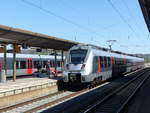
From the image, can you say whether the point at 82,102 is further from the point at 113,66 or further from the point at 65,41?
the point at 113,66

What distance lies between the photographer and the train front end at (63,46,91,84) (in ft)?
57.6

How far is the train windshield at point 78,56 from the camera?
18.1 m

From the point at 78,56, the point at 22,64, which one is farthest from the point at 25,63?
the point at 78,56

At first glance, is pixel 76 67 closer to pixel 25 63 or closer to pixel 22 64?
pixel 22 64

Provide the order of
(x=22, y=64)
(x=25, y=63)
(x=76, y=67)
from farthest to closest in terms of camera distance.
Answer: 1. (x=25, y=63)
2. (x=22, y=64)
3. (x=76, y=67)

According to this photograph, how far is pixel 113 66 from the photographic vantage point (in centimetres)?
2586

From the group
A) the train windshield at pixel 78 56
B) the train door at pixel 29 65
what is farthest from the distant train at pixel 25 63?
the train windshield at pixel 78 56

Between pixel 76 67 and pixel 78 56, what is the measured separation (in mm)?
1052

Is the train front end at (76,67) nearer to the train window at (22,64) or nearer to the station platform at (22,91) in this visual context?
the station platform at (22,91)

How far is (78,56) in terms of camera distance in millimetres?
18453

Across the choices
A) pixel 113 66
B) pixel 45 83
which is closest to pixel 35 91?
pixel 45 83

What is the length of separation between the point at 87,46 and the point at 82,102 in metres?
6.30

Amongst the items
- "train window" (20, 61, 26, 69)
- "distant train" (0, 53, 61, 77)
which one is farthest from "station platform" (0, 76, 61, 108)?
"train window" (20, 61, 26, 69)

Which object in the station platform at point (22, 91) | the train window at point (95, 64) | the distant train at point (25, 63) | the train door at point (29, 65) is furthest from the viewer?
the train door at point (29, 65)
